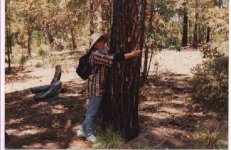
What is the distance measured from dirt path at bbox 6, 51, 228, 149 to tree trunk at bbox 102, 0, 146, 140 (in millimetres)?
410

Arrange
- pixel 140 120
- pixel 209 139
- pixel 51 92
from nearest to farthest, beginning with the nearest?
pixel 209 139 → pixel 140 120 → pixel 51 92

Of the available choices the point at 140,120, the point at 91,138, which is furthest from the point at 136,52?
the point at 140,120

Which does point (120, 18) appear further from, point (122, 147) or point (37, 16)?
point (37, 16)

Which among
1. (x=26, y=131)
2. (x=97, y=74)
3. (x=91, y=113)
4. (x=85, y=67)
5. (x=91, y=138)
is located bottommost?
(x=26, y=131)

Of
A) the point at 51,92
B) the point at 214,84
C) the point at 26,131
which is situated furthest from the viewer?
the point at 51,92

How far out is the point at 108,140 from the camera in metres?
6.79

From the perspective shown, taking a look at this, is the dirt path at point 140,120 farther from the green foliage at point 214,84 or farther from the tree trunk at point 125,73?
the tree trunk at point 125,73

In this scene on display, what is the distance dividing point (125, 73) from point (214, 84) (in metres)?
2.69

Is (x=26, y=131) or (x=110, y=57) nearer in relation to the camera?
(x=110, y=57)

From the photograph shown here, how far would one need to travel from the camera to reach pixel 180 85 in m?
11.9

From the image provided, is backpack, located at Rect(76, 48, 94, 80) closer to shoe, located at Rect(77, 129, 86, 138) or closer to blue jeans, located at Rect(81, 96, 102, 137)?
blue jeans, located at Rect(81, 96, 102, 137)

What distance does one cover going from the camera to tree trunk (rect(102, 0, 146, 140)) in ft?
21.7

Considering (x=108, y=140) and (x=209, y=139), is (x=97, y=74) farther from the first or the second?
(x=209, y=139)

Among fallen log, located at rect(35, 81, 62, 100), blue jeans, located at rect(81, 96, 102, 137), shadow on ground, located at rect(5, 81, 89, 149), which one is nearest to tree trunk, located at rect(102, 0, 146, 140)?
blue jeans, located at rect(81, 96, 102, 137)
